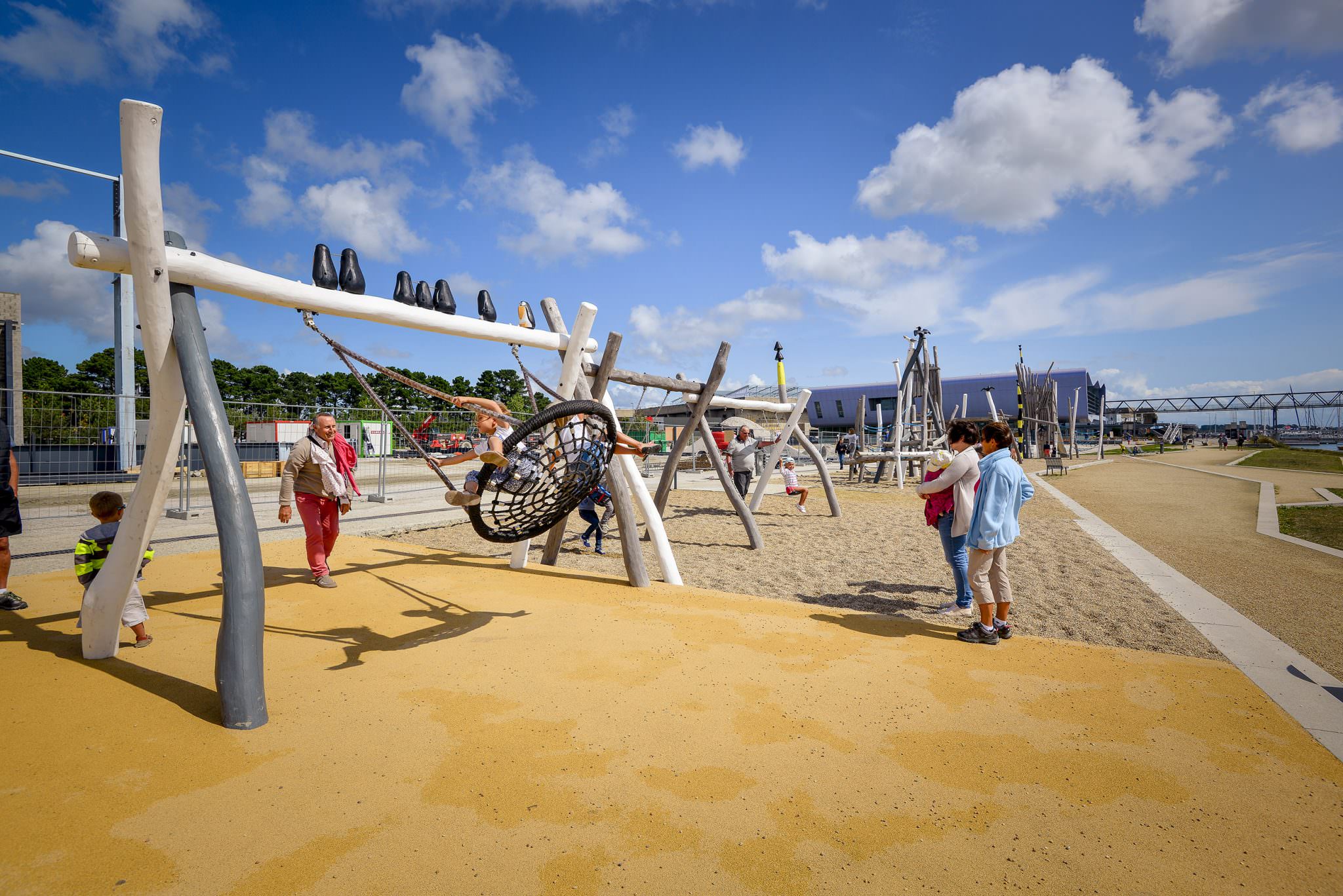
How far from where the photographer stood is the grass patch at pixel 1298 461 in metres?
23.2

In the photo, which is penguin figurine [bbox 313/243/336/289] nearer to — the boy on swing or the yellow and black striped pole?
the boy on swing

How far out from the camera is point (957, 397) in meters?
59.0

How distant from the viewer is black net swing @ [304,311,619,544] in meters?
3.82

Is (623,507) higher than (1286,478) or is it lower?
higher

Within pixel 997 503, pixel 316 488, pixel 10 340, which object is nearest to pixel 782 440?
pixel 997 503

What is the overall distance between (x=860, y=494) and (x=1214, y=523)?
679cm

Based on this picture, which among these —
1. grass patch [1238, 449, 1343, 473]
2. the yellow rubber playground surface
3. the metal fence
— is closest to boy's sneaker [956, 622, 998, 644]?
the yellow rubber playground surface

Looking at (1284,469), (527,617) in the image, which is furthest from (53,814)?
(1284,469)

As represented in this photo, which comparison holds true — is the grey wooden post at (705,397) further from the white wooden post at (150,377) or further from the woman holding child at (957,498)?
the white wooden post at (150,377)

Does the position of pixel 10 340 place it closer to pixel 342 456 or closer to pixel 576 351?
pixel 342 456

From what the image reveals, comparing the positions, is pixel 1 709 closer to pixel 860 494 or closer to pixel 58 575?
pixel 58 575

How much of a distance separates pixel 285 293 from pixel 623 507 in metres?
3.24

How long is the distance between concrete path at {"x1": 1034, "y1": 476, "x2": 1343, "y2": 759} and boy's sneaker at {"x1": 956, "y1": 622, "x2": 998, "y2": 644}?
1.38 metres

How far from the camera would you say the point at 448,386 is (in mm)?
50188
